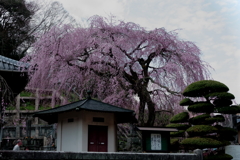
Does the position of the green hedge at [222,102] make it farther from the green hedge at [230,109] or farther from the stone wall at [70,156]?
the stone wall at [70,156]

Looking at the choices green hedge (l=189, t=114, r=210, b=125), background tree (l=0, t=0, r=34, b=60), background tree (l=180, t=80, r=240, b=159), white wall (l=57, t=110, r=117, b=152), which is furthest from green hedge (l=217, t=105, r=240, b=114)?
background tree (l=0, t=0, r=34, b=60)

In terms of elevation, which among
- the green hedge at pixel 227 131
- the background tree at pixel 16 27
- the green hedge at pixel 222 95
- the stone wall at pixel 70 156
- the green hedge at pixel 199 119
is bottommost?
the stone wall at pixel 70 156

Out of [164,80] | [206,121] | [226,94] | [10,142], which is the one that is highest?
[164,80]

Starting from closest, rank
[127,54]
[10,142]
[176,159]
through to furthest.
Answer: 1. [176,159]
2. [127,54]
3. [10,142]

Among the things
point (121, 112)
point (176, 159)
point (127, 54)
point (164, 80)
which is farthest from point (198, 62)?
point (176, 159)

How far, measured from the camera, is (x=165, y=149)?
30.3 feet

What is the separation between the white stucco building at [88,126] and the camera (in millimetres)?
8391

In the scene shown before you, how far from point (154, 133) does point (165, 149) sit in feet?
2.16

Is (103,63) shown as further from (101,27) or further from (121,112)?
(121,112)

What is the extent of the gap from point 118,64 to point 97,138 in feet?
14.3

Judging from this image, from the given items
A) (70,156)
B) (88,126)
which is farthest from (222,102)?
(70,156)

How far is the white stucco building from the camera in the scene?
8391 millimetres

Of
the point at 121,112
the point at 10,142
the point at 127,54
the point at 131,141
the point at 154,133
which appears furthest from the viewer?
the point at 10,142

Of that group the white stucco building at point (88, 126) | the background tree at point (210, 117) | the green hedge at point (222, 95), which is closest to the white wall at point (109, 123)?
the white stucco building at point (88, 126)
